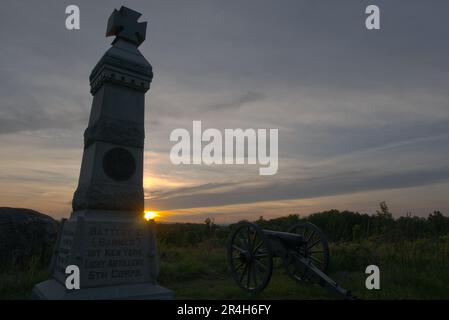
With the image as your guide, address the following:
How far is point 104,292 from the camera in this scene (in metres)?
5.24

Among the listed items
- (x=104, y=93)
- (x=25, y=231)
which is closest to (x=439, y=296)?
(x=104, y=93)

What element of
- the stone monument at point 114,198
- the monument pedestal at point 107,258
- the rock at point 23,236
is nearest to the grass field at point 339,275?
the rock at point 23,236

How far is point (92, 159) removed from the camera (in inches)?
231

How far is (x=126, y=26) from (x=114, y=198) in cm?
334

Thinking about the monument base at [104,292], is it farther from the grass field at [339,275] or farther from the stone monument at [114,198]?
the grass field at [339,275]

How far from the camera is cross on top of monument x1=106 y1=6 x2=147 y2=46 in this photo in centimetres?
667

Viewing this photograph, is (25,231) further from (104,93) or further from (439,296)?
(439,296)

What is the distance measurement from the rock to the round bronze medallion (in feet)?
14.2

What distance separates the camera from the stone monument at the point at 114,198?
17.6ft

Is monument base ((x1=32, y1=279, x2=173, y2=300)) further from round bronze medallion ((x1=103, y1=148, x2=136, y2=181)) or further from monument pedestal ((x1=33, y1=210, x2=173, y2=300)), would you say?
round bronze medallion ((x1=103, y1=148, x2=136, y2=181))

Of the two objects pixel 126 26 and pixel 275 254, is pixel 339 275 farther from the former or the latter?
pixel 126 26

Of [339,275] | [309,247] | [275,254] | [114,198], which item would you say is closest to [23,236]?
[114,198]

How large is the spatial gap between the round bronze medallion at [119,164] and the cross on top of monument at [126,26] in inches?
90.0
